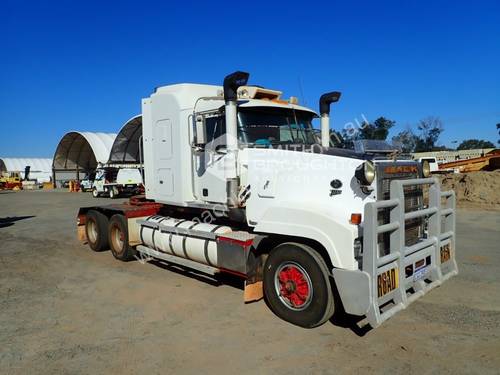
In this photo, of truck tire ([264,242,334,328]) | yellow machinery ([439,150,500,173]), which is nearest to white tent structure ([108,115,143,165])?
yellow machinery ([439,150,500,173])

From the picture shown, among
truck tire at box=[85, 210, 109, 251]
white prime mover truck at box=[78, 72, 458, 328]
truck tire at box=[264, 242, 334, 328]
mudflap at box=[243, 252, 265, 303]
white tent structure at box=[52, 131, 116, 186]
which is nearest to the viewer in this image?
white prime mover truck at box=[78, 72, 458, 328]

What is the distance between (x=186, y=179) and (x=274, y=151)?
206cm

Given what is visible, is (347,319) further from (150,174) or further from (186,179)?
(150,174)

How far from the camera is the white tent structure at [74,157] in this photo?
146 feet

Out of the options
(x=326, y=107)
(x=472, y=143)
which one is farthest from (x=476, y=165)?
(x=472, y=143)

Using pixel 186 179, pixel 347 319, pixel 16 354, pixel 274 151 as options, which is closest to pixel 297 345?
pixel 347 319

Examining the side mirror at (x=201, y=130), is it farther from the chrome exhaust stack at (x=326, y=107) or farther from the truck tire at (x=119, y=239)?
the truck tire at (x=119, y=239)

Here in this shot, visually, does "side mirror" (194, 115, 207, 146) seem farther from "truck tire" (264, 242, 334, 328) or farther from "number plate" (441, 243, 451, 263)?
"number plate" (441, 243, 451, 263)

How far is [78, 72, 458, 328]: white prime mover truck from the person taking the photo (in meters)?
4.39

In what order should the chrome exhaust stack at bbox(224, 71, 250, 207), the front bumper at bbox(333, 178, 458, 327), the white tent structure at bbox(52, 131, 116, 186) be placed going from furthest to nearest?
the white tent structure at bbox(52, 131, 116, 186), the chrome exhaust stack at bbox(224, 71, 250, 207), the front bumper at bbox(333, 178, 458, 327)

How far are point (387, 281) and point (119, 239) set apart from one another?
5878mm

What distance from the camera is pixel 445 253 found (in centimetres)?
559

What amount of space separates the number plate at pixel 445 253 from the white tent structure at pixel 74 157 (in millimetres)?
41132

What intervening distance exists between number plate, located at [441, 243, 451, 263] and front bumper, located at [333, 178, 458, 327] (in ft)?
0.08
